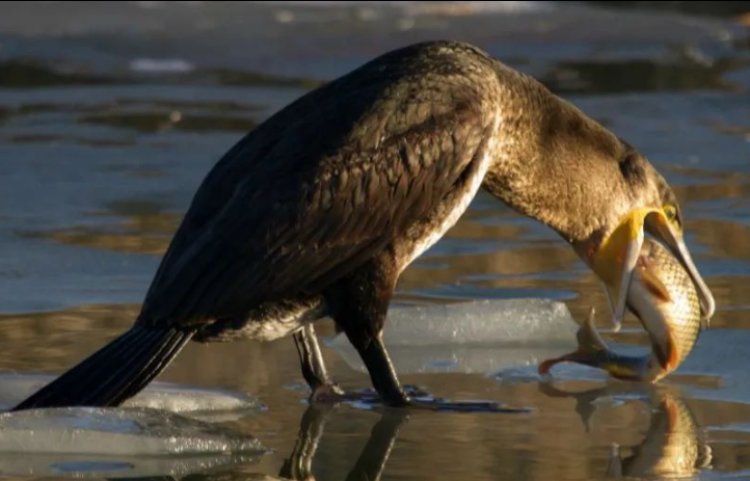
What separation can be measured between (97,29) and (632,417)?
8.38 metres

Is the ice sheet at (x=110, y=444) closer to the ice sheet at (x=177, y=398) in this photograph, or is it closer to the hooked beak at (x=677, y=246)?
the ice sheet at (x=177, y=398)

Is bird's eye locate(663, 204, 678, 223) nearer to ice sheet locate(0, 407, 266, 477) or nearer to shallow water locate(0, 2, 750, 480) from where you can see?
shallow water locate(0, 2, 750, 480)

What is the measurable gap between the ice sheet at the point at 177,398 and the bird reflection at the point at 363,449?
18 centimetres

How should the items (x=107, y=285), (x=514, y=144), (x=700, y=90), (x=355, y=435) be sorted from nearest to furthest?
(x=355, y=435), (x=514, y=144), (x=107, y=285), (x=700, y=90)

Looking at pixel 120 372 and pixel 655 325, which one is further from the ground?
pixel 120 372

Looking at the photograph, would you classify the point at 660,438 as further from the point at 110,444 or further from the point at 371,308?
the point at 110,444

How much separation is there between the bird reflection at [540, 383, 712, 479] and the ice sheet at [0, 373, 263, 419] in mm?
870

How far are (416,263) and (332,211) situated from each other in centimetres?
215

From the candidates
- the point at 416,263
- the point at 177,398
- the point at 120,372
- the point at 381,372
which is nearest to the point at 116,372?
the point at 120,372

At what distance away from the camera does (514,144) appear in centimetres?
590

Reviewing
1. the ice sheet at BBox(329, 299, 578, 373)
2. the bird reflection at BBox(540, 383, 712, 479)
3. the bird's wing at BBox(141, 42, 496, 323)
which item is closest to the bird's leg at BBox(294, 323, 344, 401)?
the bird's wing at BBox(141, 42, 496, 323)

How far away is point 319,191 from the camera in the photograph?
541cm

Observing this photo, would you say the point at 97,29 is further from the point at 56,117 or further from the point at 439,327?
the point at 439,327

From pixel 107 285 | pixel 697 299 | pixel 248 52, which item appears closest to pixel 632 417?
pixel 697 299
